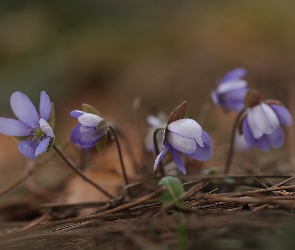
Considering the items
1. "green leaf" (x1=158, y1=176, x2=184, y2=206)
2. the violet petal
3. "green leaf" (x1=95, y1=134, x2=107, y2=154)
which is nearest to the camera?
"green leaf" (x1=158, y1=176, x2=184, y2=206)

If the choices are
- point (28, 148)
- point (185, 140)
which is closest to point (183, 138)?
point (185, 140)

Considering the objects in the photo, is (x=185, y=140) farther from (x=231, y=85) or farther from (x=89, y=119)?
(x=231, y=85)

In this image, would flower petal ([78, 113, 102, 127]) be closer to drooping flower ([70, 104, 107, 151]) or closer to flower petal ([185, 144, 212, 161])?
drooping flower ([70, 104, 107, 151])

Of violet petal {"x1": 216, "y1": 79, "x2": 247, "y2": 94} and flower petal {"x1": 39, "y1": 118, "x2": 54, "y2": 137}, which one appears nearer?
flower petal {"x1": 39, "y1": 118, "x2": 54, "y2": 137}

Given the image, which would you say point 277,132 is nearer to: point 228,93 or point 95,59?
point 228,93

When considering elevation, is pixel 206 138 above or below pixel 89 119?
below

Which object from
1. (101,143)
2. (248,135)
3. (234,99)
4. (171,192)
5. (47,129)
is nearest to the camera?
(171,192)

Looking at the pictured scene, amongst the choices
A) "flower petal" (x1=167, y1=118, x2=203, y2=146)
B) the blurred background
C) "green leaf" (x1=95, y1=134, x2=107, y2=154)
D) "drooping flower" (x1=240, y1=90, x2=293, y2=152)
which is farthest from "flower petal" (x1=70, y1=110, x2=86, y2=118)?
the blurred background
